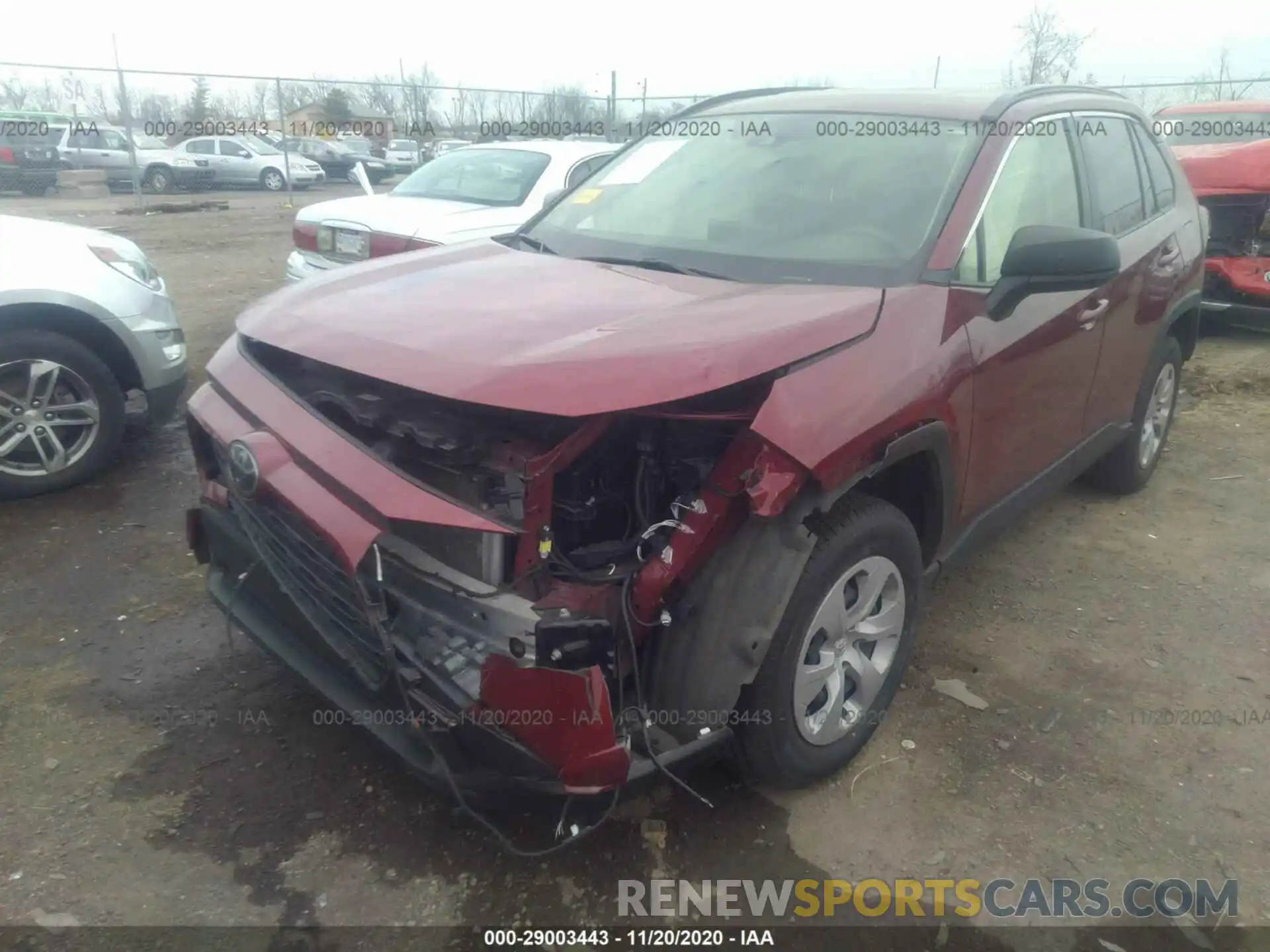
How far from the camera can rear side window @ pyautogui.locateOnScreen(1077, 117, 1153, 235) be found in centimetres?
362

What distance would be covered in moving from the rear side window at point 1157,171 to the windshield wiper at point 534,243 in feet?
8.99

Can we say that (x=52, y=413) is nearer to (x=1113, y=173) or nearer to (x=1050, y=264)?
(x=1050, y=264)

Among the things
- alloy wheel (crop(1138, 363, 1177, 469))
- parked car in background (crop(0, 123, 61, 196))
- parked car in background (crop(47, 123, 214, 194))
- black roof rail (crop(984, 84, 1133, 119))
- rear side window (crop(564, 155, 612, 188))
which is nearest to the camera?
black roof rail (crop(984, 84, 1133, 119))

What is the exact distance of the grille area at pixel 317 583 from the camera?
2.23 metres

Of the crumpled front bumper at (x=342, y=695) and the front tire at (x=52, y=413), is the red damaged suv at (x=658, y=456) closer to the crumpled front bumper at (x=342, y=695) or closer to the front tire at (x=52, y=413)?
the crumpled front bumper at (x=342, y=695)

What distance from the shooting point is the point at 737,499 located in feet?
7.22

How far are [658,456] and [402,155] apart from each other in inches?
1222

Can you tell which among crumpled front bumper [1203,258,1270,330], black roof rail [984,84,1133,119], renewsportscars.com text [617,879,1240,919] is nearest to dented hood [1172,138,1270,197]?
crumpled front bumper [1203,258,1270,330]

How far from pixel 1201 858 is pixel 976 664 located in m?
0.95

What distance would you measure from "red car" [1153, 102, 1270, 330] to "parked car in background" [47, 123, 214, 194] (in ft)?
68.3

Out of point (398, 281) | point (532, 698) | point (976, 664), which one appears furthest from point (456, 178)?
point (532, 698)

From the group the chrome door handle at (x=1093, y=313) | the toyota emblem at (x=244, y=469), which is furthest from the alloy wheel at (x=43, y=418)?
the chrome door handle at (x=1093, y=313)

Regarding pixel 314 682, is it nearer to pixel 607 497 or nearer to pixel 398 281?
pixel 607 497

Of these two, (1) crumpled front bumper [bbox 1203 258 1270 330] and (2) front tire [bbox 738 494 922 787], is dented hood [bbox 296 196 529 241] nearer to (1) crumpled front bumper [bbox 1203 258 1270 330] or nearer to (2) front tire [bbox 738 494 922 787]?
(2) front tire [bbox 738 494 922 787]
